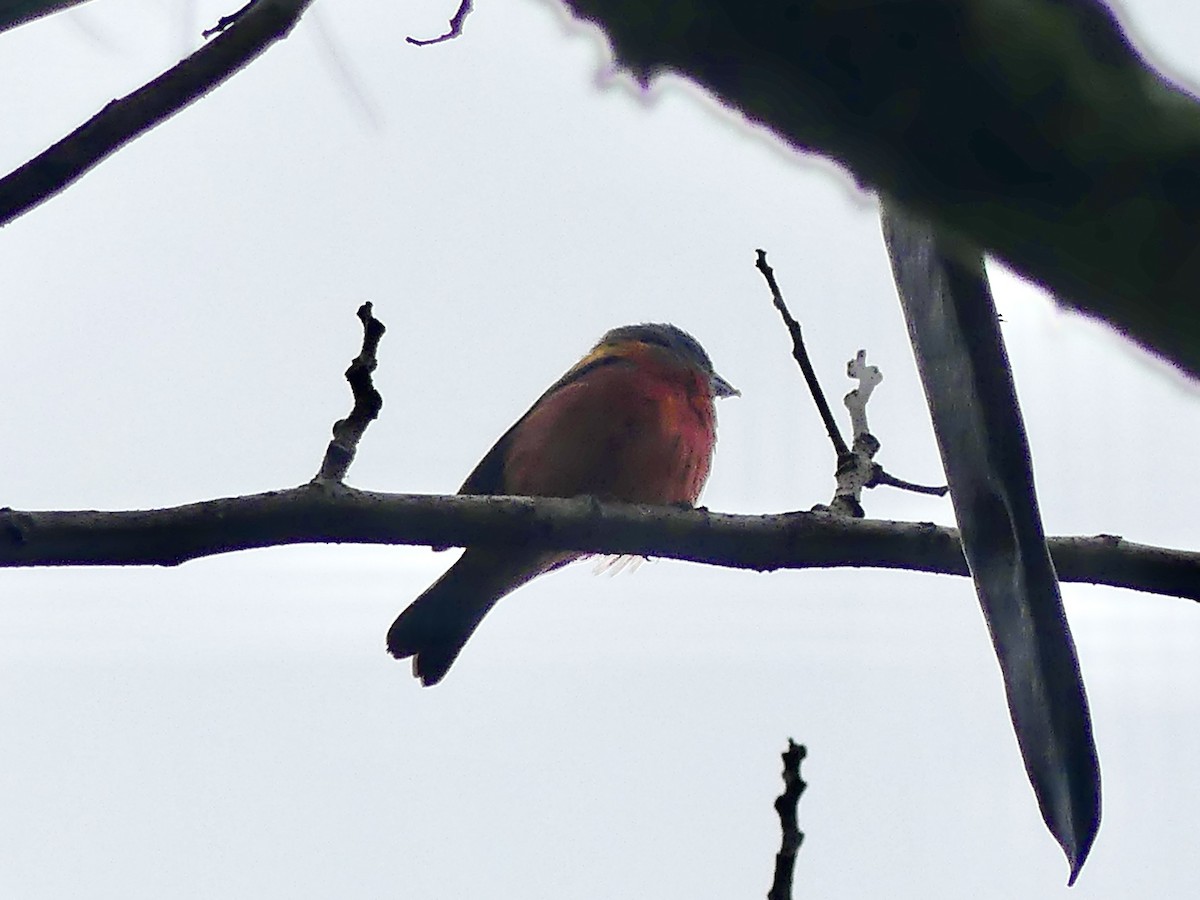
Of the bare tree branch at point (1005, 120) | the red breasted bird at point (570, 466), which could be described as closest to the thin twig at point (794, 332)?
A: the red breasted bird at point (570, 466)

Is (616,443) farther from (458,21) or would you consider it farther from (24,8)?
(24,8)

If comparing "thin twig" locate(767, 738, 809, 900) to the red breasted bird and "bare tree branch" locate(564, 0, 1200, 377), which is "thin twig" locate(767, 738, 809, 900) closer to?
"bare tree branch" locate(564, 0, 1200, 377)

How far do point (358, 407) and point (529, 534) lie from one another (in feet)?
1.44

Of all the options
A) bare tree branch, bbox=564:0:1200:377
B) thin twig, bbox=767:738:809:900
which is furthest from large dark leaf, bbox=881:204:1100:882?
thin twig, bbox=767:738:809:900

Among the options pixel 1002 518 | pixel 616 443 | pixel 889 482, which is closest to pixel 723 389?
pixel 616 443

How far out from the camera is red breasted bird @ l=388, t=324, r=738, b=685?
5141 mm

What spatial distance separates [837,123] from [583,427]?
15.1 feet

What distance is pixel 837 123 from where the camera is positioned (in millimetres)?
599

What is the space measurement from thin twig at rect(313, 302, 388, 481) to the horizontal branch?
58 millimetres

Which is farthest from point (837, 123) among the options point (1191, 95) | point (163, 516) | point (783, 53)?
point (163, 516)

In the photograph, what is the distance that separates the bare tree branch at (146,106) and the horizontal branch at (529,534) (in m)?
0.65

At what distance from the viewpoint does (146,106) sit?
1997 millimetres

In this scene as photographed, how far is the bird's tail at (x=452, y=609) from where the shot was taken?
5.17 m

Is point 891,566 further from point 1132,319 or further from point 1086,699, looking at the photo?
point 1132,319
